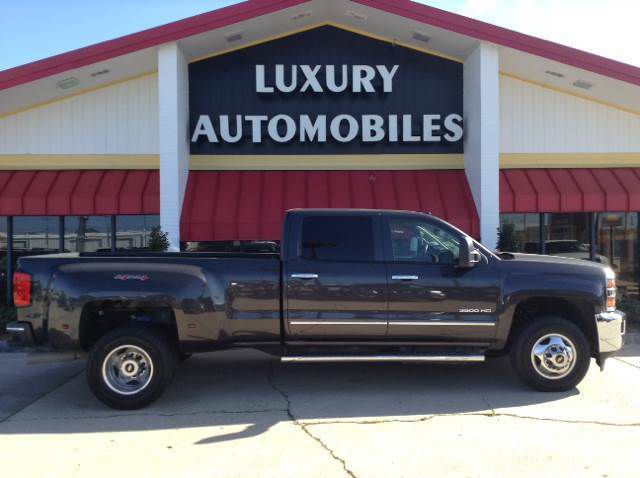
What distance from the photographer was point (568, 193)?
36.9 ft

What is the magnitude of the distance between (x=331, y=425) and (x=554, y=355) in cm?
Result: 261

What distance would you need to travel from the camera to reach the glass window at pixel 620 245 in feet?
39.6

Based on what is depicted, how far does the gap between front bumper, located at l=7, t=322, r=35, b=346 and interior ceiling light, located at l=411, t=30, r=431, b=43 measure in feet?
29.6

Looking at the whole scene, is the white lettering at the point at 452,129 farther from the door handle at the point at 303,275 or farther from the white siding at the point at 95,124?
the door handle at the point at 303,275

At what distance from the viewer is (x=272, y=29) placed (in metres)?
11.6

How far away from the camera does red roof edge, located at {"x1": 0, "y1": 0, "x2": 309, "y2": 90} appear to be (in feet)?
33.5

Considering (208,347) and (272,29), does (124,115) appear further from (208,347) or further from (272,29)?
(208,347)

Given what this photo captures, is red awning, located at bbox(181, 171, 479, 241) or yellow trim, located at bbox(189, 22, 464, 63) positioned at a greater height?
yellow trim, located at bbox(189, 22, 464, 63)

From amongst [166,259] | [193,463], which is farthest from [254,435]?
[166,259]

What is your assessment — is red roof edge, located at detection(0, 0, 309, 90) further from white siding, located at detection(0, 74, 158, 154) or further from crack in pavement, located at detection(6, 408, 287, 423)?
crack in pavement, located at detection(6, 408, 287, 423)

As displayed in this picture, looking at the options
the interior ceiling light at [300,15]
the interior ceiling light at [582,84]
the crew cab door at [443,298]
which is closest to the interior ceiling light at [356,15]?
the interior ceiling light at [300,15]

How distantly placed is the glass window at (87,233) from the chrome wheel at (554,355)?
8.89 meters

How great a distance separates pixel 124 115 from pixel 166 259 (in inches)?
281

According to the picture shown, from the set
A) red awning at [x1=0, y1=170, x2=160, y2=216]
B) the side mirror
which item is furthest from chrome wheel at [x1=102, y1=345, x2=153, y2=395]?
red awning at [x1=0, y1=170, x2=160, y2=216]
